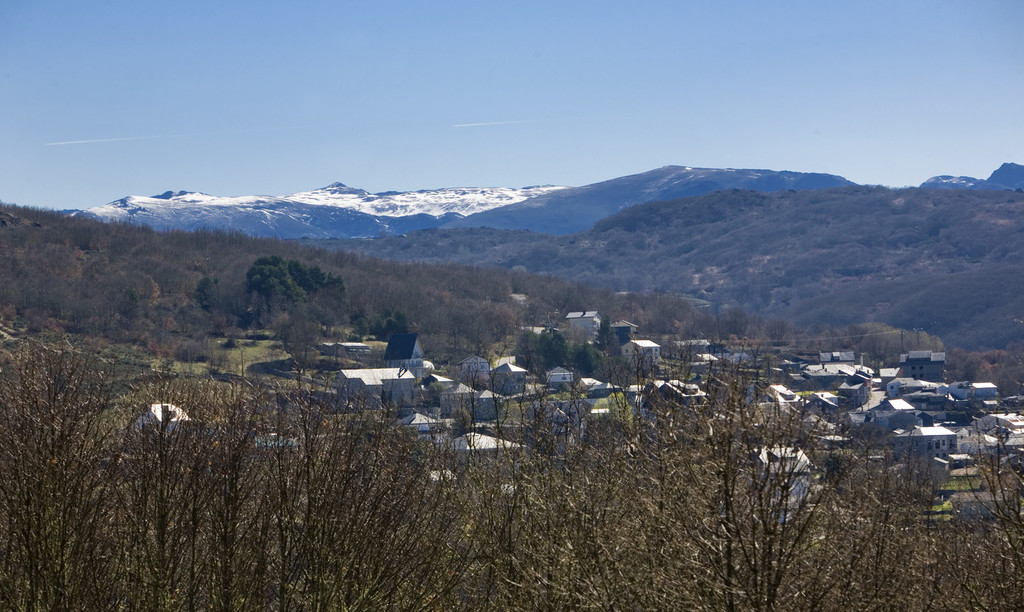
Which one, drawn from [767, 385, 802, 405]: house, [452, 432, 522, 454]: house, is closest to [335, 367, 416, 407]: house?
[452, 432, 522, 454]: house

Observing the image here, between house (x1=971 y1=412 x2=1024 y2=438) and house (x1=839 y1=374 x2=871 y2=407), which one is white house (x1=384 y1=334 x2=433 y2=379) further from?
house (x1=971 y1=412 x2=1024 y2=438)

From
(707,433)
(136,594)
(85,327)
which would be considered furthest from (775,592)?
(85,327)

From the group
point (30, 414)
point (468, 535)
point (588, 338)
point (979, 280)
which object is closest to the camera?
point (30, 414)

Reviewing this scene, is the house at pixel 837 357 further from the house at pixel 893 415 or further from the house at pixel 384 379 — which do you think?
the house at pixel 384 379

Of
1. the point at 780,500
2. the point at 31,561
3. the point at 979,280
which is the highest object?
the point at 780,500

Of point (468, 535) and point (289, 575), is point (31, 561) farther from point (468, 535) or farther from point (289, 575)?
point (468, 535)
